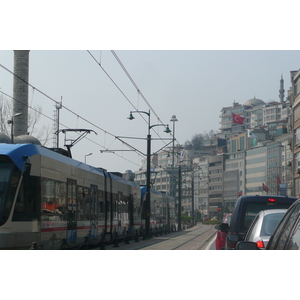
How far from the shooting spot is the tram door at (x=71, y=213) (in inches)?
705

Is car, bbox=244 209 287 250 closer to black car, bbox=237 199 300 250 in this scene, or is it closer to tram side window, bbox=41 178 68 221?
black car, bbox=237 199 300 250

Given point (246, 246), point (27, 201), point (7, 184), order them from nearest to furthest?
point (246, 246), point (7, 184), point (27, 201)

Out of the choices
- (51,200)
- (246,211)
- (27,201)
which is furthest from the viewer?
(51,200)

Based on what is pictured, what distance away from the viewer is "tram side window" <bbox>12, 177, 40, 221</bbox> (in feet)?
44.9

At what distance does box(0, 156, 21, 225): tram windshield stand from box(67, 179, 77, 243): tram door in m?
4.21

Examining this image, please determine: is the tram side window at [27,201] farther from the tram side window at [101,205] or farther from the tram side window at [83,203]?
the tram side window at [101,205]

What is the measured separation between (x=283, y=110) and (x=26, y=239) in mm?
189599

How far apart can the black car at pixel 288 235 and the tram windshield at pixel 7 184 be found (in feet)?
26.8

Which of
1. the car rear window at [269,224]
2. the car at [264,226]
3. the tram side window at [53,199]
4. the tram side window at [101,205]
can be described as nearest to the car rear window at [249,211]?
the car at [264,226]

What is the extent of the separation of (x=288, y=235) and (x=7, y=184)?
362 inches

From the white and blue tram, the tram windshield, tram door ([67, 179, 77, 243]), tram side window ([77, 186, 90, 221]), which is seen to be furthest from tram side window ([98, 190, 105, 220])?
the tram windshield

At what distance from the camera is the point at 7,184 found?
44.1 ft

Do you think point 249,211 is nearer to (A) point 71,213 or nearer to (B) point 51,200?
(B) point 51,200

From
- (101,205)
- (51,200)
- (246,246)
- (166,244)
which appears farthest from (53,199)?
(166,244)
